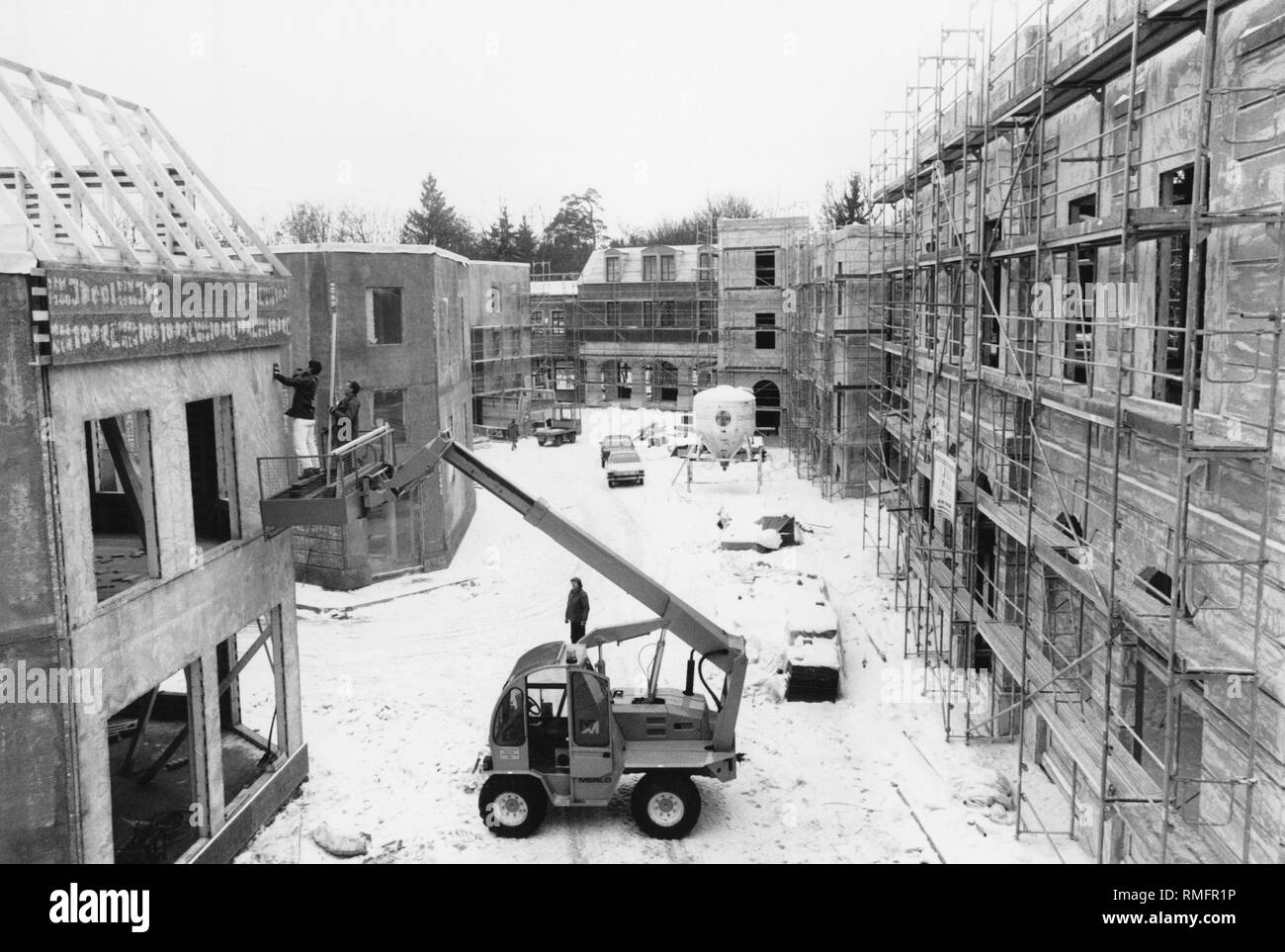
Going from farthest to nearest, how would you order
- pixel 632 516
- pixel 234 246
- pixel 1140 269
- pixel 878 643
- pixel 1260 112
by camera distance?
pixel 632 516
pixel 878 643
pixel 234 246
pixel 1140 269
pixel 1260 112

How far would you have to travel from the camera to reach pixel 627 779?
47.3 feet

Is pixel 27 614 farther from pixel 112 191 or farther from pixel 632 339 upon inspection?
pixel 632 339

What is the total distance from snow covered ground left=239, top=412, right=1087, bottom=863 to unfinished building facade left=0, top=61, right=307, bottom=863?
4.57 feet

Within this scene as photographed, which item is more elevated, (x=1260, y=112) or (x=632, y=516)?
(x=1260, y=112)

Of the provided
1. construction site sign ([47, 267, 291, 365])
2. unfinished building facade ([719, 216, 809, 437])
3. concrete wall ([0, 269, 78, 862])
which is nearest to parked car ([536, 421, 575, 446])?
unfinished building facade ([719, 216, 809, 437])

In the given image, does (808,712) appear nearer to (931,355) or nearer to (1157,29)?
(931,355)

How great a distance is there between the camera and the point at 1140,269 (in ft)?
36.6

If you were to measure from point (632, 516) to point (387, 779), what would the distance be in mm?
16399

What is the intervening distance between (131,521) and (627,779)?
7630 mm

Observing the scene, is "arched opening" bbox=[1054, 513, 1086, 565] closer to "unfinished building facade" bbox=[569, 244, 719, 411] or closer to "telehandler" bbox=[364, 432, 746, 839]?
"telehandler" bbox=[364, 432, 746, 839]

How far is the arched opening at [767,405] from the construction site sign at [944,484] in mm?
26557

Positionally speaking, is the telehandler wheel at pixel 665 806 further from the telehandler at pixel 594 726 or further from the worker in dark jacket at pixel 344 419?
the worker in dark jacket at pixel 344 419

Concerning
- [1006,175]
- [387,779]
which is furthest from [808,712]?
[1006,175]

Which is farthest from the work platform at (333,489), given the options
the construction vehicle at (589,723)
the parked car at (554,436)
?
the parked car at (554,436)
